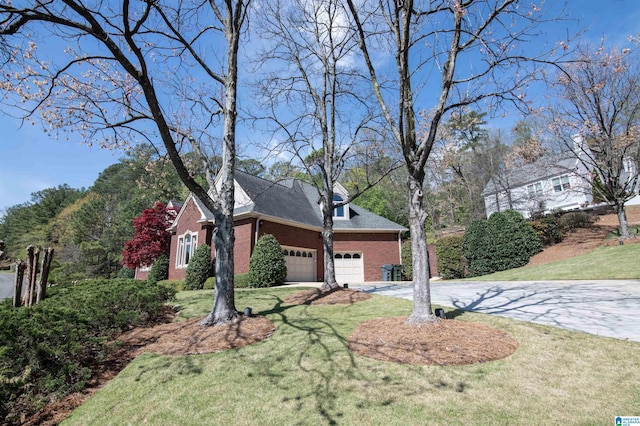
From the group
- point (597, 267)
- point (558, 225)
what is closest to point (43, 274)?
point (597, 267)

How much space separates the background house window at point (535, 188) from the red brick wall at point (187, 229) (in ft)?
92.0

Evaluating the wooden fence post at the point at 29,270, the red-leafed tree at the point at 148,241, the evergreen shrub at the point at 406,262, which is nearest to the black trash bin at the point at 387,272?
the evergreen shrub at the point at 406,262

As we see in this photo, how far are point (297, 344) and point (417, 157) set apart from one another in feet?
13.8

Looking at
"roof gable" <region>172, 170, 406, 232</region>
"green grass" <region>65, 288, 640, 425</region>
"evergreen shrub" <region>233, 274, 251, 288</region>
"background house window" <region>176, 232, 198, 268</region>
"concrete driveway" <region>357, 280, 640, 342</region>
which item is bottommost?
"green grass" <region>65, 288, 640, 425</region>

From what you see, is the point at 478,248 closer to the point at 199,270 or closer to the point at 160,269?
the point at 199,270

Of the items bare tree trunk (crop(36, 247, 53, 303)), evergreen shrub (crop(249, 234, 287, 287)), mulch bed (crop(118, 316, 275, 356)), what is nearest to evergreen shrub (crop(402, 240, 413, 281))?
evergreen shrub (crop(249, 234, 287, 287))

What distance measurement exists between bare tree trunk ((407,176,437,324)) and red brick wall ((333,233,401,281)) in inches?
609

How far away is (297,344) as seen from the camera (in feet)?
18.5

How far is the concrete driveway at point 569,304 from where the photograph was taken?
581 cm

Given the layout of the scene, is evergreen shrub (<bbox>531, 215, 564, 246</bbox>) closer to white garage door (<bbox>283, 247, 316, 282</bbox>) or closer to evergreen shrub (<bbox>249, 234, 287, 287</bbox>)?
→ white garage door (<bbox>283, 247, 316, 282</bbox>)

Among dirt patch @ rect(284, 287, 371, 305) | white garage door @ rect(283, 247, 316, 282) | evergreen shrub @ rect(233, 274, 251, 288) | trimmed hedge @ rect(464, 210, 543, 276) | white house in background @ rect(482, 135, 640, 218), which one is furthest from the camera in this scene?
white house in background @ rect(482, 135, 640, 218)

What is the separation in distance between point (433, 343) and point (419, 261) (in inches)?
64.0

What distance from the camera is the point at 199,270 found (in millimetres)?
16609

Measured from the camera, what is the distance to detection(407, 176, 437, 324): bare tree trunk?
6148 mm
